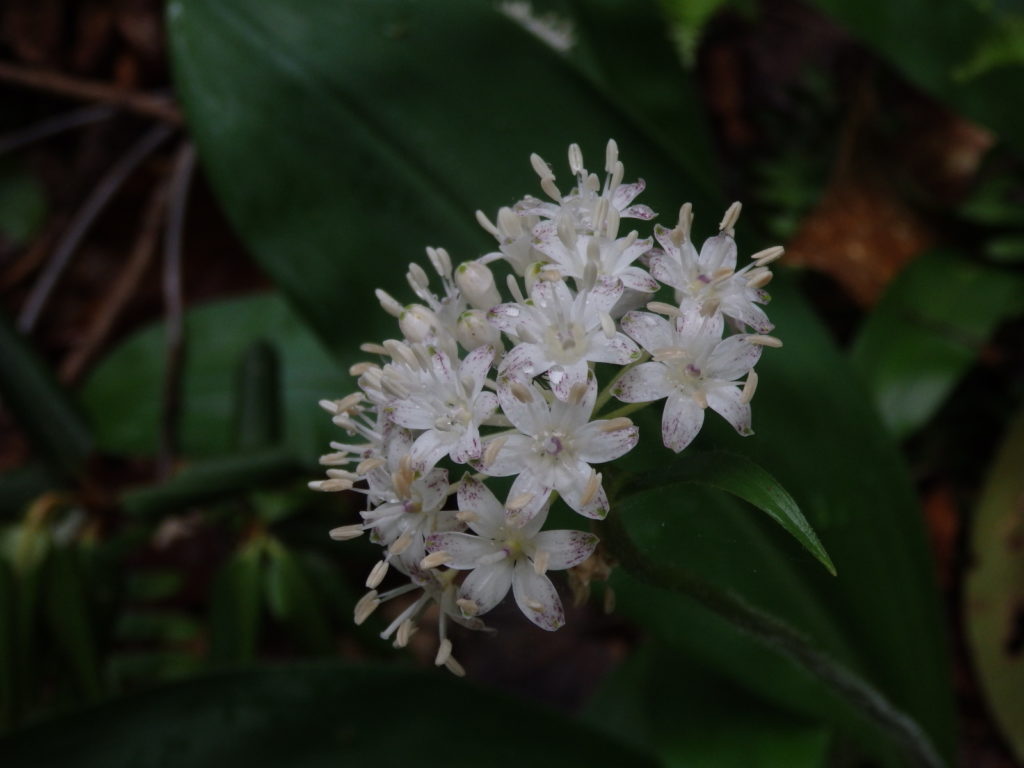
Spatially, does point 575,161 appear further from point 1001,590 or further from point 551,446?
point 1001,590

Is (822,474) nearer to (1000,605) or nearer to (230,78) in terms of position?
(1000,605)

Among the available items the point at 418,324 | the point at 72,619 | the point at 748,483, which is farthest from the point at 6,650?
the point at 748,483

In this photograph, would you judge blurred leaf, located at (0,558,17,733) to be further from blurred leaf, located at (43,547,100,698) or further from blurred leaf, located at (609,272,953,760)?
blurred leaf, located at (609,272,953,760)

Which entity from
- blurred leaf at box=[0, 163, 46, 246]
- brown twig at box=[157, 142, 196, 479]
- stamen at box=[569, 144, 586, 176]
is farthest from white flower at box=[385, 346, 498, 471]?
blurred leaf at box=[0, 163, 46, 246]

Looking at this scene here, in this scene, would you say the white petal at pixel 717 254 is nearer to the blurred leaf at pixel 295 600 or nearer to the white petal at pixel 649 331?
the white petal at pixel 649 331

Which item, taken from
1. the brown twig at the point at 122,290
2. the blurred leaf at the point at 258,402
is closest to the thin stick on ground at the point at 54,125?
the brown twig at the point at 122,290

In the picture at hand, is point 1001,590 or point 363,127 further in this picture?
point 1001,590
